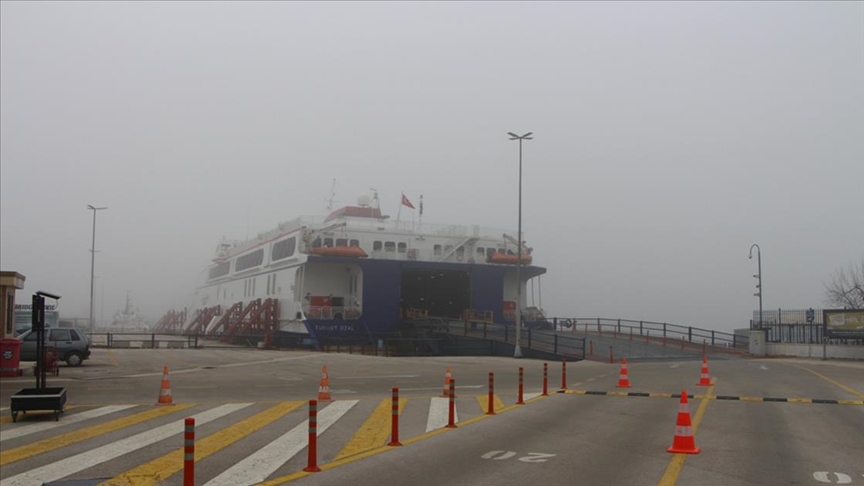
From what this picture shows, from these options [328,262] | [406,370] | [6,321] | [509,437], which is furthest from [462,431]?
[328,262]

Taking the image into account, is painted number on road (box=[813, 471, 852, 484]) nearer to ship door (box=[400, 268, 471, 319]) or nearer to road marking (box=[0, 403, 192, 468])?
road marking (box=[0, 403, 192, 468])

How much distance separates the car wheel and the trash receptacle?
14.8 ft

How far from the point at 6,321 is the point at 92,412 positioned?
428 inches

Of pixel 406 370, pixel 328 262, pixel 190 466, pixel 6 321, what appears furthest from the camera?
pixel 328 262

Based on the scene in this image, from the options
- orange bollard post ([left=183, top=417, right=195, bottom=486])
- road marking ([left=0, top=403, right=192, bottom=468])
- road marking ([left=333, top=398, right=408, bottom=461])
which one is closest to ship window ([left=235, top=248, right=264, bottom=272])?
road marking ([left=0, top=403, right=192, bottom=468])

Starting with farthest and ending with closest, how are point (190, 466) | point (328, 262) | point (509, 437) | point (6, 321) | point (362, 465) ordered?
point (328, 262)
point (6, 321)
point (509, 437)
point (362, 465)
point (190, 466)

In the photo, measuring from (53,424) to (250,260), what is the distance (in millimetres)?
53357

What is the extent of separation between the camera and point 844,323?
38750mm

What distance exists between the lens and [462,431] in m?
12.8

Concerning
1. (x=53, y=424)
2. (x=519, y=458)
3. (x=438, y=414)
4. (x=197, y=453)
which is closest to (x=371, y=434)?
(x=438, y=414)

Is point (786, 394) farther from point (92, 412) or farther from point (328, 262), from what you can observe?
point (328, 262)

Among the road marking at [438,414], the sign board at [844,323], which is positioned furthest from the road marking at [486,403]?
the sign board at [844,323]

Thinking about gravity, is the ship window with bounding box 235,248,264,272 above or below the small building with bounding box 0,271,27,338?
above

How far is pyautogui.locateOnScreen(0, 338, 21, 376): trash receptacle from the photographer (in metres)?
23.0
